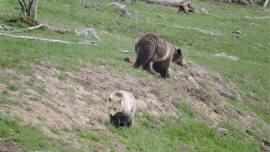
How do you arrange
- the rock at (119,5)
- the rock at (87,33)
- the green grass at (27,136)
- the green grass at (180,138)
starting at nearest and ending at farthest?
the green grass at (27,136) → the green grass at (180,138) → the rock at (87,33) → the rock at (119,5)

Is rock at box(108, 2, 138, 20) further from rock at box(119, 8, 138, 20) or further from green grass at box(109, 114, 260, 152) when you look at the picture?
green grass at box(109, 114, 260, 152)

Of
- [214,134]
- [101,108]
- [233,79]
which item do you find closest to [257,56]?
[233,79]

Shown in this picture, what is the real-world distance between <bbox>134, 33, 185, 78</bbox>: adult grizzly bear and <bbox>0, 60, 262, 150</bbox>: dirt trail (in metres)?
0.41

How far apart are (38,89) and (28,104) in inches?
50.8

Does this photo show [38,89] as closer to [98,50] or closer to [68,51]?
[68,51]

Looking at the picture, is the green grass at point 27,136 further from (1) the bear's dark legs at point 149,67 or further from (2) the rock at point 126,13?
(2) the rock at point 126,13

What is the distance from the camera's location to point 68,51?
20.8m

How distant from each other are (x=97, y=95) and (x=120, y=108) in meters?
2.52

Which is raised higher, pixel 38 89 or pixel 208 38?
pixel 38 89

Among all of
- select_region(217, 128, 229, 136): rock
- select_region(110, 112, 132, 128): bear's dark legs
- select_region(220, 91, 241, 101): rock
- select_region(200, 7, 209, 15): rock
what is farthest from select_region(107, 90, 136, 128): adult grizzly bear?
select_region(200, 7, 209, 15): rock

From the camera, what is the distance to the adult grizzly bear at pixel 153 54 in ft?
66.7

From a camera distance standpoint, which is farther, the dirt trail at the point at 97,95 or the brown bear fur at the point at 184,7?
the brown bear fur at the point at 184,7

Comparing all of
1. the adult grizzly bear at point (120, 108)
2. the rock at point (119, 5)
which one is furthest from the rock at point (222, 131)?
the rock at point (119, 5)

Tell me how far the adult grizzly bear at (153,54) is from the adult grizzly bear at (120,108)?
5.20m
